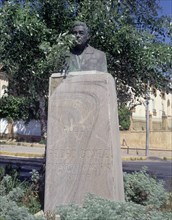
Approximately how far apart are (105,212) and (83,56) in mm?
3115

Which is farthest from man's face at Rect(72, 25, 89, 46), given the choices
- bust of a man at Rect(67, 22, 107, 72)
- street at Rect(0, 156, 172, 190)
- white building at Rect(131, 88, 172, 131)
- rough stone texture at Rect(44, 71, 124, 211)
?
white building at Rect(131, 88, 172, 131)

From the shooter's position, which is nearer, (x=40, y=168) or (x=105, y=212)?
(x=105, y=212)

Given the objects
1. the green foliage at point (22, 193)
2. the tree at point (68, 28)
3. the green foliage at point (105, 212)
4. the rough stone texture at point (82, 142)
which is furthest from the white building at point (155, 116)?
the green foliage at point (105, 212)

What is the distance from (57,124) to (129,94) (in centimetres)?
403

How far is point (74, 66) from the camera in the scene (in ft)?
25.2

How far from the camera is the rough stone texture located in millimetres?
6938

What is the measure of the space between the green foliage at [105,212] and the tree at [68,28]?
333 cm

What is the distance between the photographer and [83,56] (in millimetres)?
7699

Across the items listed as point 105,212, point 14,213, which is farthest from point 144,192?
point 14,213

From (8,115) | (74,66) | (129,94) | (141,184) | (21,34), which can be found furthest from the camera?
(8,115)

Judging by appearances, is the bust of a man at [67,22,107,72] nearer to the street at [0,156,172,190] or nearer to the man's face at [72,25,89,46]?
the man's face at [72,25,89,46]

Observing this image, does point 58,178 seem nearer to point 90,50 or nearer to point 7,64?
point 90,50

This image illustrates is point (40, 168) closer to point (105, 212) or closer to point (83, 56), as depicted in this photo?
point (83, 56)

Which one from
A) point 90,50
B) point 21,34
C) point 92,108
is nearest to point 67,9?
point 21,34
